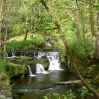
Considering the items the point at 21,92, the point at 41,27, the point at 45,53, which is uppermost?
the point at 41,27

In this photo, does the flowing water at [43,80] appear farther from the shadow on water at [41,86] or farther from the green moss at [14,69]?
the green moss at [14,69]

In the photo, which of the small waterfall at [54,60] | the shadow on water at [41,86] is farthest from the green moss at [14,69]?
the small waterfall at [54,60]

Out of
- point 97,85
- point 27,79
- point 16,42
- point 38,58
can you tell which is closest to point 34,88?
point 27,79

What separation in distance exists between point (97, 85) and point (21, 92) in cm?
482

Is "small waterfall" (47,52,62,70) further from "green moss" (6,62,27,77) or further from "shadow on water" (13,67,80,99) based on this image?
"green moss" (6,62,27,77)

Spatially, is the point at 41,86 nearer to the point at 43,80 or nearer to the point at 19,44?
the point at 43,80

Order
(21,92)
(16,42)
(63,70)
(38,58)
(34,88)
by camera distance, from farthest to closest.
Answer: (16,42) < (38,58) < (63,70) < (34,88) < (21,92)

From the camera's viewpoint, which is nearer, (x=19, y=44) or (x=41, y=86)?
(x=41, y=86)

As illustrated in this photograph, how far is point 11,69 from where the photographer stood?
17656 mm

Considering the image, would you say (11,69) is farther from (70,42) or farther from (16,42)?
(16,42)

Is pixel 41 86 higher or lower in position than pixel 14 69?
lower

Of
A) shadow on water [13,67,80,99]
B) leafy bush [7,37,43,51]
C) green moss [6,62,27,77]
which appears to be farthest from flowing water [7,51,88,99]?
leafy bush [7,37,43,51]

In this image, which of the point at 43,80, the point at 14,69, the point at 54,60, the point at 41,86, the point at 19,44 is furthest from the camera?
the point at 19,44

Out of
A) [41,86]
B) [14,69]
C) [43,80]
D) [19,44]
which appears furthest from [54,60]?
[41,86]
